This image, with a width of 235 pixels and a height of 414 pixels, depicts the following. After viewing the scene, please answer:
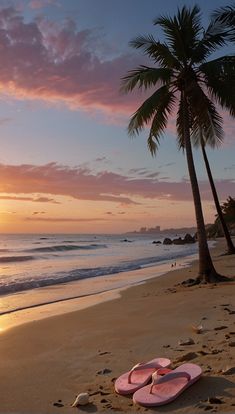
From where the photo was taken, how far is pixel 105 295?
46.0 ft

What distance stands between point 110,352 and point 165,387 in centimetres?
215

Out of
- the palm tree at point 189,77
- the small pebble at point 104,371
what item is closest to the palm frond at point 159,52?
the palm tree at point 189,77

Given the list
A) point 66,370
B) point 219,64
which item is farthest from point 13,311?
point 219,64

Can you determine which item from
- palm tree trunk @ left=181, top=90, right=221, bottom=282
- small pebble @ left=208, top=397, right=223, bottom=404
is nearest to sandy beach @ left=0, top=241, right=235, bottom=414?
small pebble @ left=208, top=397, right=223, bottom=404

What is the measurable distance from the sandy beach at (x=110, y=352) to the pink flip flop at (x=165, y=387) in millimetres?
63

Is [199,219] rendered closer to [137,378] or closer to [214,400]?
[137,378]

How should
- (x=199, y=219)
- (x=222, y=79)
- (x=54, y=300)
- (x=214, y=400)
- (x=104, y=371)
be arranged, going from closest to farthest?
1. (x=214, y=400)
2. (x=104, y=371)
3. (x=54, y=300)
4. (x=222, y=79)
5. (x=199, y=219)

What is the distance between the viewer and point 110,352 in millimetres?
6453

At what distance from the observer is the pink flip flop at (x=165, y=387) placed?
13.9 feet

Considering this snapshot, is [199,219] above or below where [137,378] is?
above

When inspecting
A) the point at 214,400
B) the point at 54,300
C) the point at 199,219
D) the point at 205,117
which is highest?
the point at 205,117

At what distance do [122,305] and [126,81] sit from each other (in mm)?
7825

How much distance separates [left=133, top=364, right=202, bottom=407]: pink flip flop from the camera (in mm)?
4230

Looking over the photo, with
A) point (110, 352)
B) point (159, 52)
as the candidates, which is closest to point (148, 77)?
point (159, 52)
